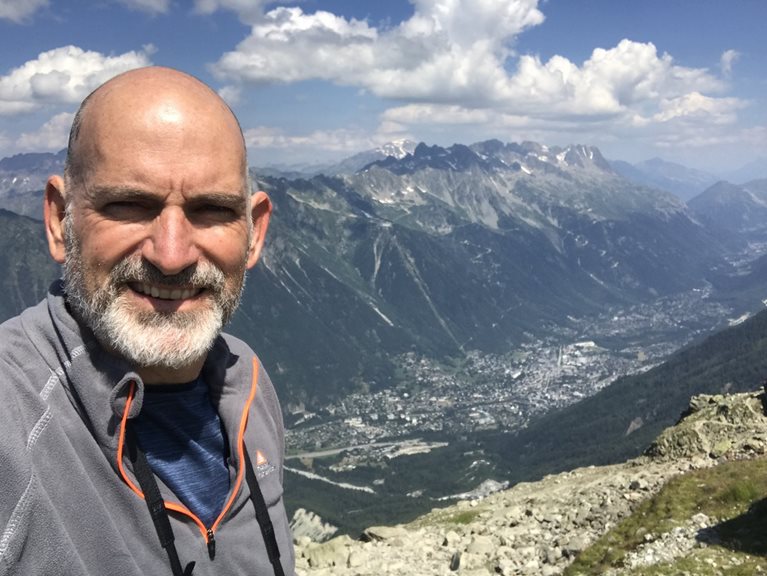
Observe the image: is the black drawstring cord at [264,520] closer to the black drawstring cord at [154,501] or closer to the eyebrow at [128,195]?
the black drawstring cord at [154,501]

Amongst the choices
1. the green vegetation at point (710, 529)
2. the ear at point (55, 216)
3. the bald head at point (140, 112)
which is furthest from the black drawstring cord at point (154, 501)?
the green vegetation at point (710, 529)

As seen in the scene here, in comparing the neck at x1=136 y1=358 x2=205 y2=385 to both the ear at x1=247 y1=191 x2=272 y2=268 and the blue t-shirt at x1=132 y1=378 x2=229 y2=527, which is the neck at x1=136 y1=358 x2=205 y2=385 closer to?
the blue t-shirt at x1=132 y1=378 x2=229 y2=527

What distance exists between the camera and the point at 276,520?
4.52 meters

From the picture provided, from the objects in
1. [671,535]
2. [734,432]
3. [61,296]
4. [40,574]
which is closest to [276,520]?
[40,574]

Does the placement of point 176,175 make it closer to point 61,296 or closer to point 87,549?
point 61,296

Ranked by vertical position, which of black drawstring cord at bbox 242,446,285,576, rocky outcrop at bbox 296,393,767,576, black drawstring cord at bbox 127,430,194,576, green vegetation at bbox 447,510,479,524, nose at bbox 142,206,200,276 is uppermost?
nose at bbox 142,206,200,276

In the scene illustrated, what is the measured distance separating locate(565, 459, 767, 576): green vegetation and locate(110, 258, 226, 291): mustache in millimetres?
17839

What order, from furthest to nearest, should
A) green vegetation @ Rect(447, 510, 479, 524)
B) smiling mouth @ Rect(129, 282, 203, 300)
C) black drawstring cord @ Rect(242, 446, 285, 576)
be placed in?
1. green vegetation @ Rect(447, 510, 479, 524)
2. black drawstring cord @ Rect(242, 446, 285, 576)
3. smiling mouth @ Rect(129, 282, 203, 300)

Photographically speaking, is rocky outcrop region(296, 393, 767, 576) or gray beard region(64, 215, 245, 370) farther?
rocky outcrop region(296, 393, 767, 576)

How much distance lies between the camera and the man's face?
335cm

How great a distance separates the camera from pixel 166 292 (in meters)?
3.62

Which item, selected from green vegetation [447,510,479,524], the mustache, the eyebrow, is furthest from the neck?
green vegetation [447,510,479,524]

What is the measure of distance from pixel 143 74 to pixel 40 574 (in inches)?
115

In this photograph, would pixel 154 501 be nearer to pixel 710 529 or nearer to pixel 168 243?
pixel 168 243
